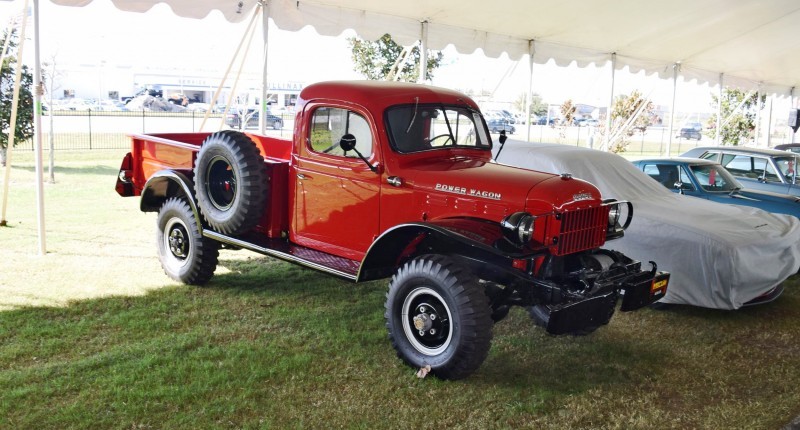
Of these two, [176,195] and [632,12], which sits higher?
[632,12]

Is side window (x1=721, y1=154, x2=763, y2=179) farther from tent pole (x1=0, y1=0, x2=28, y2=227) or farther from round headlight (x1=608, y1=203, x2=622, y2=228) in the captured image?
tent pole (x1=0, y1=0, x2=28, y2=227)

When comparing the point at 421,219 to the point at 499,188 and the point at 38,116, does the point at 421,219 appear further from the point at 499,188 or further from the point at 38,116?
the point at 38,116

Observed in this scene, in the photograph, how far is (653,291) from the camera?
4656 millimetres

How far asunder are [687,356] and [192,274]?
4.40 m

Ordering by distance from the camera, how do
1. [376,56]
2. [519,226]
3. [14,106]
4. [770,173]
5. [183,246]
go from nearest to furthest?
[519,226], [183,246], [14,106], [770,173], [376,56]

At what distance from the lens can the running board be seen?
4.93m

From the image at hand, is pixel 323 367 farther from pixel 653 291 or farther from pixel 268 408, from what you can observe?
pixel 653 291

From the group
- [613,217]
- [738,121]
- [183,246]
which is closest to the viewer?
[613,217]

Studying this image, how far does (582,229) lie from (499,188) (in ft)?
2.15

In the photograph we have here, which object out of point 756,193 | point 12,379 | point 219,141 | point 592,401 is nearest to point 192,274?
point 219,141

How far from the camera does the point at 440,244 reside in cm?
482

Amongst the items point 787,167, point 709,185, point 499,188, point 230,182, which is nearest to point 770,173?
point 787,167

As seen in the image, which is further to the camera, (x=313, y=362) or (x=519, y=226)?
(x=313, y=362)

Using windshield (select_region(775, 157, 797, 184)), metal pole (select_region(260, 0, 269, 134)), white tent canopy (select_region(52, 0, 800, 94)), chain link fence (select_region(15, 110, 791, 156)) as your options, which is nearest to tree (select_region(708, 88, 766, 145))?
chain link fence (select_region(15, 110, 791, 156))
